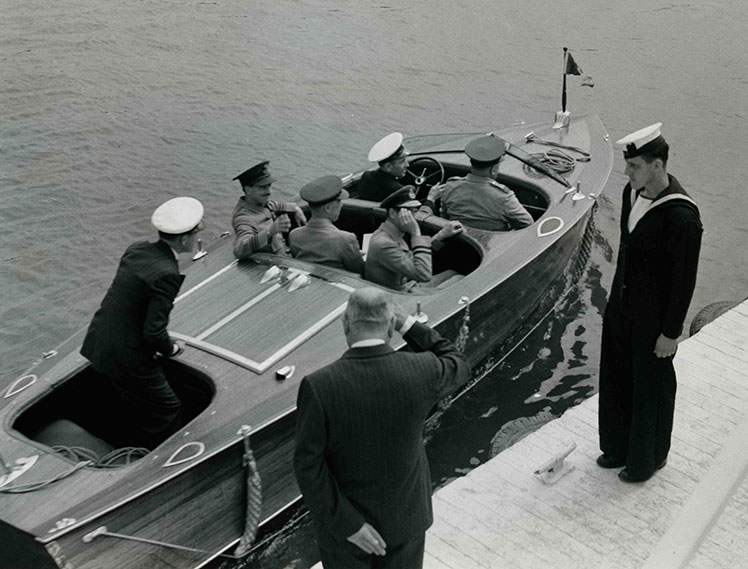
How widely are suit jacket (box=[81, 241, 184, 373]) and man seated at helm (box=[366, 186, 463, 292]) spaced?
1530 millimetres

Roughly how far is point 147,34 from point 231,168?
193 inches

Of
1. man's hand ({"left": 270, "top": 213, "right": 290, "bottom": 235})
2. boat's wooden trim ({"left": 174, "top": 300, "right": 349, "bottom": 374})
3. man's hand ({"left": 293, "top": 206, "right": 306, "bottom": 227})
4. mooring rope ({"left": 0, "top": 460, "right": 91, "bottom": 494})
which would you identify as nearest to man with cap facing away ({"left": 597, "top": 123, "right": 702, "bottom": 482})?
boat's wooden trim ({"left": 174, "top": 300, "right": 349, "bottom": 374})

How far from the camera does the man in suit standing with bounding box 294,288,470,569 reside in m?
2.55

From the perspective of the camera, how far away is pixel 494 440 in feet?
19.8

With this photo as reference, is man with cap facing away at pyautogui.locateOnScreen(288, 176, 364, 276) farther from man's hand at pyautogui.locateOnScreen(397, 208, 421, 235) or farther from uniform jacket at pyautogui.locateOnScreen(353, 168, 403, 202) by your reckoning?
uniform jacket at pyautogui.locateOnScreen(353, 168, 403, 202)

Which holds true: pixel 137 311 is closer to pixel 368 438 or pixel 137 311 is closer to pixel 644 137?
pixel 368 438

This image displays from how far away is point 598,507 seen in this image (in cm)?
400

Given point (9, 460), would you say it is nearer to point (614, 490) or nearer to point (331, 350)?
point (331, 350)

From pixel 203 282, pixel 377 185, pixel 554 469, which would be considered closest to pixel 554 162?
pixel 377 185

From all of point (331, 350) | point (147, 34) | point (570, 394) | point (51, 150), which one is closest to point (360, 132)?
point (51, 150)

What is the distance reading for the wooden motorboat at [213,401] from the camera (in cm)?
375

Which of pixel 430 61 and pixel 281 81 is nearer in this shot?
pixel 281 81

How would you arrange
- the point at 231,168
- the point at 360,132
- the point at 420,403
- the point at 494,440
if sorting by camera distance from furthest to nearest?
1. the point at 360,132
2. the point at 231,168
3. the point at 494,440
4. the point at 420,403

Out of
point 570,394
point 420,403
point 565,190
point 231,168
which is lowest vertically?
point 570,394
